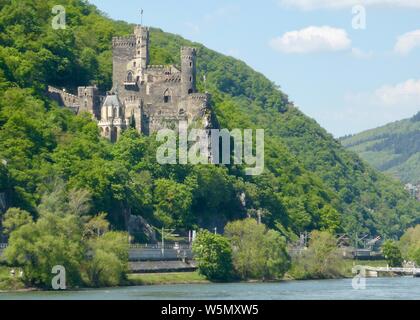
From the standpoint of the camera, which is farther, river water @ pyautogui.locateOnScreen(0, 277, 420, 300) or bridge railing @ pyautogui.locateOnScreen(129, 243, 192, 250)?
bridge railing @ pyautogui.locateOnScreen(129, 243, 192, 250)

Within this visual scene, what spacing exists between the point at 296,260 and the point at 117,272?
115ft

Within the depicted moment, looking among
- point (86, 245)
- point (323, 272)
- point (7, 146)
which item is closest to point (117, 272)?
point (86, 245)

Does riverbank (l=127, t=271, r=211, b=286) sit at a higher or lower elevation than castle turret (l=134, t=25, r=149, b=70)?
lower

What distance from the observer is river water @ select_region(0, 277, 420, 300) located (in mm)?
102000

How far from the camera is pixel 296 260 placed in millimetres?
150000

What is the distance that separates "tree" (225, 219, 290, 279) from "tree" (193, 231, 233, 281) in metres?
2.44

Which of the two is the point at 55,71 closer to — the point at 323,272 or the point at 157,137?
the point at 157,137

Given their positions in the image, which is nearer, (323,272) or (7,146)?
(7,146)

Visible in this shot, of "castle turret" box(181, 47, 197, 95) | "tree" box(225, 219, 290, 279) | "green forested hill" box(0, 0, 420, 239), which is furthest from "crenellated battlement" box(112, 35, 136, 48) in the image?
"tree" box(225, 219, 290, 279)

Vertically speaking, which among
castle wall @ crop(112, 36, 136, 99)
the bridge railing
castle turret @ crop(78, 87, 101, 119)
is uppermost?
castle wall @ crop(112, 36, 136, 99)

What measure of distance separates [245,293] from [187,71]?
63260mm

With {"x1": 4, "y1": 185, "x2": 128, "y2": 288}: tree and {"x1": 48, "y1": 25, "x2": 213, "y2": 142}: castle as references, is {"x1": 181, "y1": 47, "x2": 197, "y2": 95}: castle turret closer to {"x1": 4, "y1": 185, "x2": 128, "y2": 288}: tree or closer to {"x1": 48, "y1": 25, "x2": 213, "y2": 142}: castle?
{"x1": 48, "y1": 25, "x2": 213, "y2": 142}: castle

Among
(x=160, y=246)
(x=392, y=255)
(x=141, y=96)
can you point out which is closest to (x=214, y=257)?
(x=160, y=246)

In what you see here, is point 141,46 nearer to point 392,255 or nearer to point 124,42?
point 124,42
